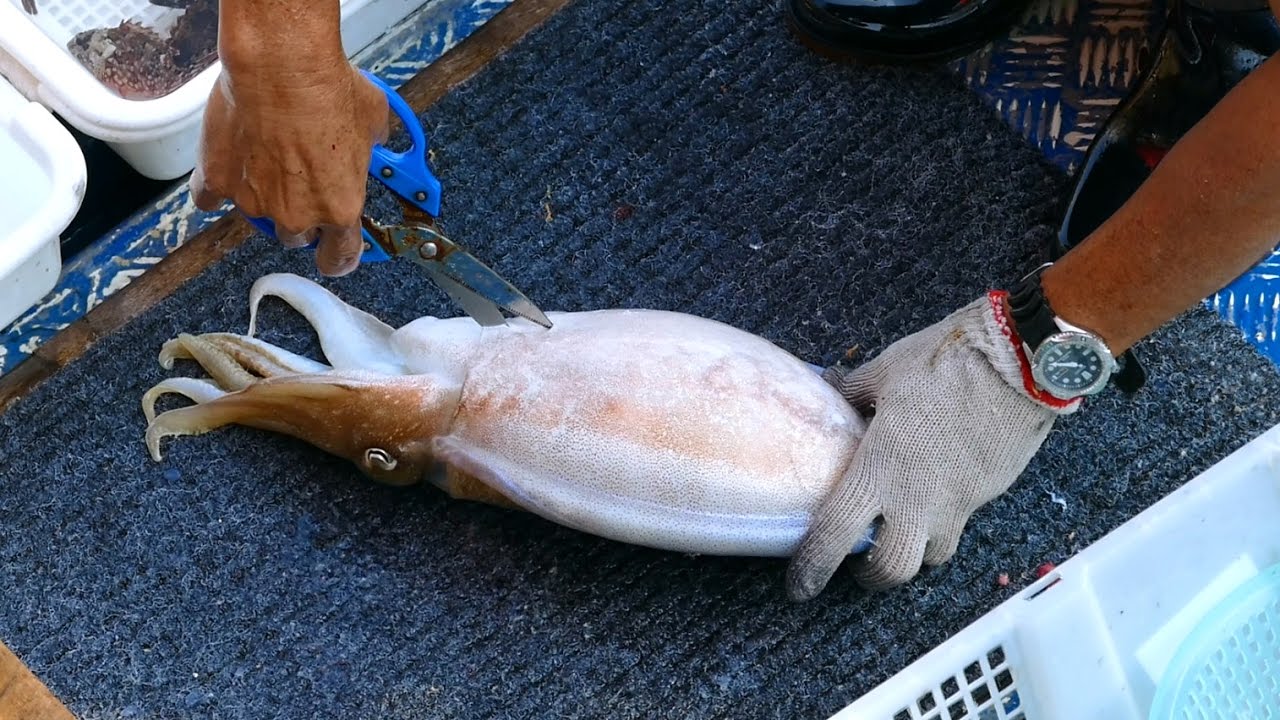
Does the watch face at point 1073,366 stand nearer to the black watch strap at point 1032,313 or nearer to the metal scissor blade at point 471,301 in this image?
the black watch strap at point 1032,313

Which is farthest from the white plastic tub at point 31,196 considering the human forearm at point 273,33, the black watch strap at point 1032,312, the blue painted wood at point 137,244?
the black watch strap at point 1032,312

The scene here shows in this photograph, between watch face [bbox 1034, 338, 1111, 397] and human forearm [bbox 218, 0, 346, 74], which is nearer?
human forearm [bbox 218, 0, 346, 74]

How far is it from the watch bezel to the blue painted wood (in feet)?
3.30

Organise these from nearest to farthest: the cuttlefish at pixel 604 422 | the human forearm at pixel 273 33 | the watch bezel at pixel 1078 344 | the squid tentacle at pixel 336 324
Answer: the human forearm at pixel 273 33 → the watch bezel at pixel 1078 344 → the cuttlefish at pixel 604 422 → the squid tentacle at pixel 336 324

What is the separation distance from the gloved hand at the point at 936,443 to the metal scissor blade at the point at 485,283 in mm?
397

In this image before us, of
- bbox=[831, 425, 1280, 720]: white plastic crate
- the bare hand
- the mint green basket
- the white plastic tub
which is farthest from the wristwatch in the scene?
the white plastic tub

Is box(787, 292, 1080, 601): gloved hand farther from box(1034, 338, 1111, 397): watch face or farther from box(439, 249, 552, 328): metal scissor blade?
box(439, 249, 552, 328): metal scissor blade

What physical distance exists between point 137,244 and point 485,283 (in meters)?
0.63

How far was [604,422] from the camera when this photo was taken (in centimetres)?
140

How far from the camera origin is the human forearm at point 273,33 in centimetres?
105

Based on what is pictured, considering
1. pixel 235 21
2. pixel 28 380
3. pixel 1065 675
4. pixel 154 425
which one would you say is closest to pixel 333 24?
pixel 235 21

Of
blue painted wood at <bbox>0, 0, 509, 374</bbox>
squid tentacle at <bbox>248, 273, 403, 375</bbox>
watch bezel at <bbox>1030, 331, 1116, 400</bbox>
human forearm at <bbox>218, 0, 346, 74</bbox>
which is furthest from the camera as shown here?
blue painted wood at <bbox>0, 0, 509, 374</bbox>

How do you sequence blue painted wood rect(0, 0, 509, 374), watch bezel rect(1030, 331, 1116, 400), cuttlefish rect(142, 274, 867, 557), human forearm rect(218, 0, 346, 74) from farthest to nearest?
blue painted wood rect(0, 0, 509, 374)
cuttlefish rect(142, 274, 867, 557)
watch bezel rect(1030, 331, 1116, 400)
human forearm rect(218, 0, 346, 74)

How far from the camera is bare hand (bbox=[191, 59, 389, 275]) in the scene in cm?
109
